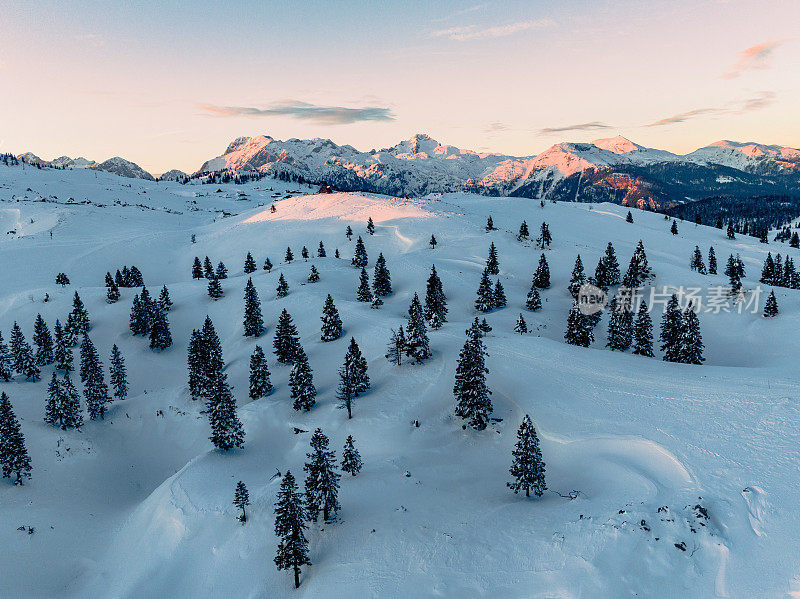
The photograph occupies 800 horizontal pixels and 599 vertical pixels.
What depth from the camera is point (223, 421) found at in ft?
175

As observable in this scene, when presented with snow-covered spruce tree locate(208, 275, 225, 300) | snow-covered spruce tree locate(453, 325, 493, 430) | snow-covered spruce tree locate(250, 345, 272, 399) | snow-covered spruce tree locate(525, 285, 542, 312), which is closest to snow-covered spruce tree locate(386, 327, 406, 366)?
snow-covered spruce tree locate(453, 325, 493, 430)

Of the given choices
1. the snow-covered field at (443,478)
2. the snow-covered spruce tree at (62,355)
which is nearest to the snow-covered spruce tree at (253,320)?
the snow-covered field at (443,478)

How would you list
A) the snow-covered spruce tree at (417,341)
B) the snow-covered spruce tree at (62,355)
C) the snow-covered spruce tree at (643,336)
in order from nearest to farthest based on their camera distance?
the snow-covered spruce tree at (417,341)
the snow-covered spruce tree at (643,336)
the snow-covered spruce tree at (62,355)

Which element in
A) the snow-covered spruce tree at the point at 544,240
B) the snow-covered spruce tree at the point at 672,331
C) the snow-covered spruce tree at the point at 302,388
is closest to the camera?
the snow-covered spruce tree at the point at 302,388

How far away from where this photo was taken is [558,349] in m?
65.0

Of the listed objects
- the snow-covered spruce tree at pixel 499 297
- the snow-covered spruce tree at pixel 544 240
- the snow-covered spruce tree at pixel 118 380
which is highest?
the snow-covered spruce tree at pixel 544 240

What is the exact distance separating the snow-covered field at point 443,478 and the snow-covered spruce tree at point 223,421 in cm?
198

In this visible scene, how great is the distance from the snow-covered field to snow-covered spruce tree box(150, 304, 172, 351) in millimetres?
1945

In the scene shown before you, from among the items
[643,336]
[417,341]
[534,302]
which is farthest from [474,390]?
[534,302]

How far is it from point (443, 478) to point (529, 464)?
949cm

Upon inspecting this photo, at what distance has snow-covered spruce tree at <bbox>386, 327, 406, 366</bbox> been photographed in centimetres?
6562

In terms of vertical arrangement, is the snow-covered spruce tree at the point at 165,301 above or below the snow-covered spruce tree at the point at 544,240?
below

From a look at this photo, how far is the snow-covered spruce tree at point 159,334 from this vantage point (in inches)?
3538

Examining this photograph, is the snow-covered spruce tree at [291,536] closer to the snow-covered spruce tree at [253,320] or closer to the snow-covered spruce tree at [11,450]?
the snow-covered spruce tree at [11,450]
